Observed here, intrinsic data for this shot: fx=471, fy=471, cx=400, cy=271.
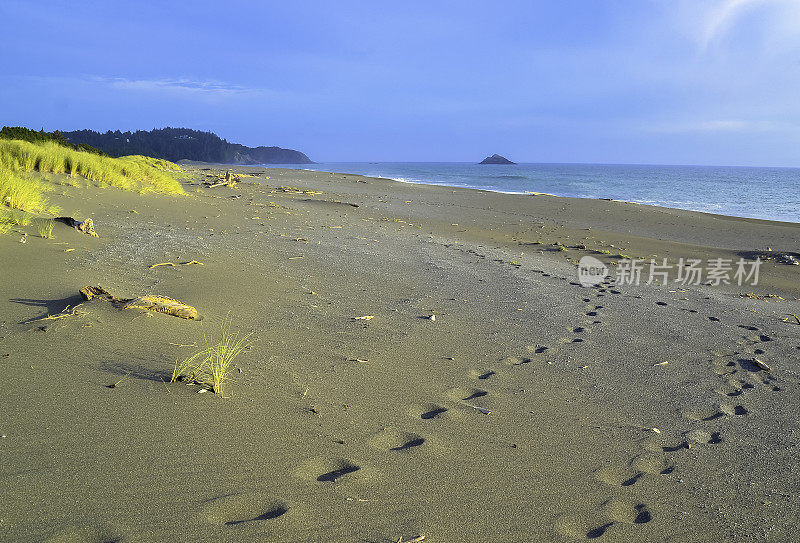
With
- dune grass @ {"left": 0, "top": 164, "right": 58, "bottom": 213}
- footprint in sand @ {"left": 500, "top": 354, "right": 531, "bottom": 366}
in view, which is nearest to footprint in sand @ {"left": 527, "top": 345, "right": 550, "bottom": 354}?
footprint in sand @ {"left": 500, "top": 354, "right": 531, "bottom": 366}

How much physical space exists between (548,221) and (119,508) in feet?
47.4

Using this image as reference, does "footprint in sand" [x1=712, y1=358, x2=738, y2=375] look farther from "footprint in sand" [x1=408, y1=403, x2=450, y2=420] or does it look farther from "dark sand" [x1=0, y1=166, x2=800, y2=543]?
"footprint in sand" [x1=408, y1=403, x2=450, y2=420]

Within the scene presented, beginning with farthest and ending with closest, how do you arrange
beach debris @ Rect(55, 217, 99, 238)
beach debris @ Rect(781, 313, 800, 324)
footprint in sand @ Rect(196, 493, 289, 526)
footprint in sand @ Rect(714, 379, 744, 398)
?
beach debris @ Rect(55, 217, 99, 238)
beach debris @ Rect(781, 313, 800, 324)
footprint in sand @ Rect(714, 379, 744, 398)
footprint in sand @ Rect(196, 493, 289, 526)

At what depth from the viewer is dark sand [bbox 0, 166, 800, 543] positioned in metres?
1.90

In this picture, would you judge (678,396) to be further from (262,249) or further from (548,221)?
(548,221)

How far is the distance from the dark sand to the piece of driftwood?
0.11 m

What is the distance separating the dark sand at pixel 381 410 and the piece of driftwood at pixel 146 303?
11 centimetres

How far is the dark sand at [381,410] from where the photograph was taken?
6.23 feet

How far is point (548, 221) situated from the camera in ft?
48.6

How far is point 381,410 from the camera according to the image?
277 cm

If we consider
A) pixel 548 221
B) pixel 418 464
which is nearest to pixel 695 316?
pixel 418 464

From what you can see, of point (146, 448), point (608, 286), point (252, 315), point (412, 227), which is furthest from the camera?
point (412, 227)

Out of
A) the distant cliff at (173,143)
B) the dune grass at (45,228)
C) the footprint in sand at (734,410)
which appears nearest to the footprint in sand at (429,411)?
the footprint in sand at (734,410)

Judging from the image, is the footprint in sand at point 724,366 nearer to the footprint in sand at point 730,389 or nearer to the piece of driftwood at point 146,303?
the footprint in sand at point 730,389
